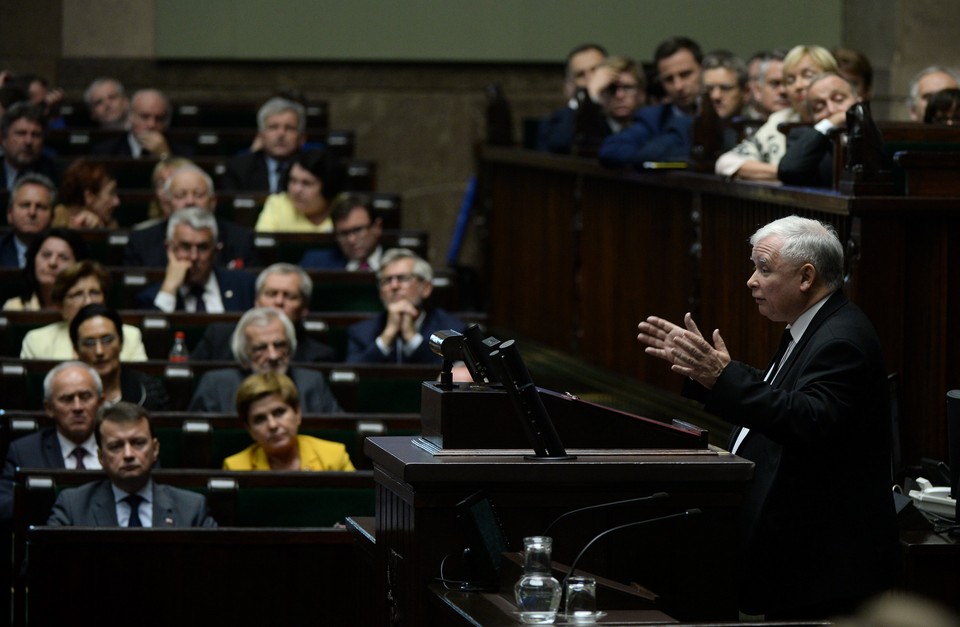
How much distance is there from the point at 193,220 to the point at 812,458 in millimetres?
4163

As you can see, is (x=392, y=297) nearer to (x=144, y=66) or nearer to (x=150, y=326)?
(x=150, y=326)

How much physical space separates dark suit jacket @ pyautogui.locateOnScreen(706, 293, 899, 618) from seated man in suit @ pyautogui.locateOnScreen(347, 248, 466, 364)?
326cm

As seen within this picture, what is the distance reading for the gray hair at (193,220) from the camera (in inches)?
272

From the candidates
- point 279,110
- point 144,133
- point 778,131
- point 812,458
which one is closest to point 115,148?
point 144,133

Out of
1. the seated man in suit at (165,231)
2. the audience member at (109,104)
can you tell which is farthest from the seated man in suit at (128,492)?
the audience member at (109,104)

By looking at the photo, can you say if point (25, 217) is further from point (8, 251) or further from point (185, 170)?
point (185, 170)

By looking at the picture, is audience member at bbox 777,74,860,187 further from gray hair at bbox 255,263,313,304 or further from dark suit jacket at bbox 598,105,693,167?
gray hair at bbox 255,263,313,304

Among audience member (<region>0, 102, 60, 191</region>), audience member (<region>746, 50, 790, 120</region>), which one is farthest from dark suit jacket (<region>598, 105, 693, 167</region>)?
audience member (<region>0, 102, 60, 191</region>)

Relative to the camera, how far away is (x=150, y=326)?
20.9 feet

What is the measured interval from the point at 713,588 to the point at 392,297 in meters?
3.49

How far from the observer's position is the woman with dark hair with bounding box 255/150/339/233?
7.89 m

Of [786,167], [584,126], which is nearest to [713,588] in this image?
[786,167]

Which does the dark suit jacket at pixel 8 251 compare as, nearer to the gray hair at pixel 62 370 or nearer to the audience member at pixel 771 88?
the gray hair at pixel 62 370

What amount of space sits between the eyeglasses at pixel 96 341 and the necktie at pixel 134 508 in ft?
3.42
